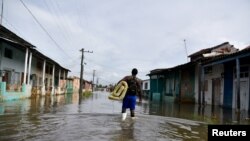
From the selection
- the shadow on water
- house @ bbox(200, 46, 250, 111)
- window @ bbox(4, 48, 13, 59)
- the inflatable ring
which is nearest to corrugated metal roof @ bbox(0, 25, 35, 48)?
window @ bbox(4, 48, 13, 59)

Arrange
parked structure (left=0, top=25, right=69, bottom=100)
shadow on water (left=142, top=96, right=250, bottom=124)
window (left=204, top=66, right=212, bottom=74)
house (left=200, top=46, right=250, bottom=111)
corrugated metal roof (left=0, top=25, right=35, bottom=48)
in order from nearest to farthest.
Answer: shadow on water (left=142, top=96, right=250, bottom=124), house (left=200, top=46, right=250, bottom=111), parked structure (left=0, top=25, right=69, bottom=100), corrugated metal roof (left=0, top=25, right=35, bottom=48), window (left=204, top=66, right=212, bottom=74)

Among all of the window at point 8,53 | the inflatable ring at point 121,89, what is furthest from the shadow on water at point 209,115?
the window at point 8,53

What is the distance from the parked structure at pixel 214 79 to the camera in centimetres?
1997

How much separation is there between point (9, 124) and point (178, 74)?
87.8 feet

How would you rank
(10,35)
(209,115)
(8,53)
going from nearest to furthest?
(209,115), (8,53), (10,35)

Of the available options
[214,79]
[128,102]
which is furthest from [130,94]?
[214,79]

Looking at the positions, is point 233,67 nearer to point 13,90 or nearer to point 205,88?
point 205,88

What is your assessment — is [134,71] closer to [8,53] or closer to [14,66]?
[8,53]

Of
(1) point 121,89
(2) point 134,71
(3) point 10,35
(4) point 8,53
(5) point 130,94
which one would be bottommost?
(5) point 130,94

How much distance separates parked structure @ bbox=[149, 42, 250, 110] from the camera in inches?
786

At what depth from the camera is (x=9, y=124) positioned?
29.2ft

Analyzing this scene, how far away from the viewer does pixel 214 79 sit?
2548cm

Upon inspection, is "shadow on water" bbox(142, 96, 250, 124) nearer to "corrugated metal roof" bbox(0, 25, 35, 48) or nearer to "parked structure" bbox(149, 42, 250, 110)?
"parked structure" bbox(149, 42, 250, 110)

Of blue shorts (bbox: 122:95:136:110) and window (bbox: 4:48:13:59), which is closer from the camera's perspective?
blue shorts (bbox: 122:95:136:110)
